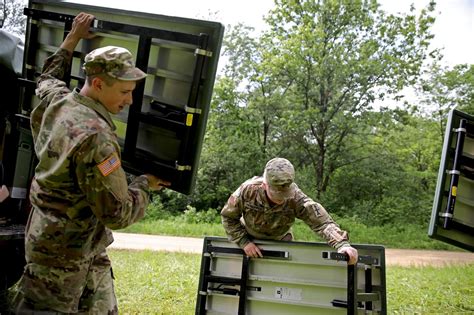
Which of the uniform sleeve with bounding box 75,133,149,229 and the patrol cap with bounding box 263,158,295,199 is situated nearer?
the uniform sleeve with bounding box 75,133,149,229

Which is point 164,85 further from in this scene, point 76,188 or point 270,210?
point 270,210

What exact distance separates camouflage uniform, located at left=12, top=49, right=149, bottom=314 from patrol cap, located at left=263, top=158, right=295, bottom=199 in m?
1.78

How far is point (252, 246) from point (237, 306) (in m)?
0.48

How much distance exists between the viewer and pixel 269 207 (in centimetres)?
421

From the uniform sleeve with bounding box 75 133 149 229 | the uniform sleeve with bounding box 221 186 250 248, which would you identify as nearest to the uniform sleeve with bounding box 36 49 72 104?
the uniform sleeve with bounding box 75 133 149 229

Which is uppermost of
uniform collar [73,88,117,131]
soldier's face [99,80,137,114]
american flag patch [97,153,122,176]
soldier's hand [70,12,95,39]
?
soldier's hand [70,12,95,39]

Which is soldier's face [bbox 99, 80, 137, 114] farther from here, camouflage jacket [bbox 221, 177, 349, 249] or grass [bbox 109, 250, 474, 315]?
grass [bbox 109, 250, 474, 315]

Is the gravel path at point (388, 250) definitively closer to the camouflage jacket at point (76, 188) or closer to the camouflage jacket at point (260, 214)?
the camouflage jacket at point (260, 214)

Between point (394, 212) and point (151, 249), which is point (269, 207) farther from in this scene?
point (394, 212)

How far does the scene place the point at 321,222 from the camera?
13.2 feet

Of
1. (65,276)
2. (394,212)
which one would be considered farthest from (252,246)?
(394,212)

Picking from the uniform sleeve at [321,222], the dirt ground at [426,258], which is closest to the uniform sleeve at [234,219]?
the uniform sleeve at [321,222]

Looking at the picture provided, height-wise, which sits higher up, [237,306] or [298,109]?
[298,109]

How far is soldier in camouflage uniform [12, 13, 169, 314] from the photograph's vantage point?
2.10 meters
